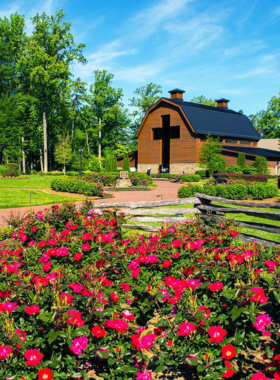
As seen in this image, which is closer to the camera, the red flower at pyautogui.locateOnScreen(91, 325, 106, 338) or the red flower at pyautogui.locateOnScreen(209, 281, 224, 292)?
the red flower at pyautogui.locateOnScreen(91, 325, 106, 338)

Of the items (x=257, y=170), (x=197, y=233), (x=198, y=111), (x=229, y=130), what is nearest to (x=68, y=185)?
(x=197, y=233)

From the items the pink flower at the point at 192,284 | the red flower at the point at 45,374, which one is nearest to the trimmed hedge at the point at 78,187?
the pink flower at the point at 192,284

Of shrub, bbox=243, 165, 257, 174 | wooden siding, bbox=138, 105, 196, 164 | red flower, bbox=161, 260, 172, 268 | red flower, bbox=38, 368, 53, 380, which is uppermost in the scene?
wooden siding, bbox=138, 105, 196, 164

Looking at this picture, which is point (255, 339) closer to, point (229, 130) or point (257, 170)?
point (257, 170)

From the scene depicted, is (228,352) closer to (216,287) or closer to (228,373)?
(228,373)

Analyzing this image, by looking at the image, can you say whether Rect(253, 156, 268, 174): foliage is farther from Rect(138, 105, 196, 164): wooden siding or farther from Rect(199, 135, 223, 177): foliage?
Rect(138, 105, 196, 164): wooden siding

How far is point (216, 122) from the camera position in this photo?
45688 millimetres

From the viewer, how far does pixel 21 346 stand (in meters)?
3.02

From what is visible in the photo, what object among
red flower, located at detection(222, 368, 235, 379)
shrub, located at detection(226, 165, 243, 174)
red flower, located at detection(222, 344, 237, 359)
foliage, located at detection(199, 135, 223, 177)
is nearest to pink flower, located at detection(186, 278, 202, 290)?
red flower, located at detection(222, 344, 237, 359)

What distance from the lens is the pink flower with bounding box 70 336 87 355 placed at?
287 cm

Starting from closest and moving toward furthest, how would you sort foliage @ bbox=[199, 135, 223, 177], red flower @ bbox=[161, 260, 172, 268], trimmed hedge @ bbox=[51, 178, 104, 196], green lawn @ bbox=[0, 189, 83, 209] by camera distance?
red flower @ bbox=[161, 260, 172, 268]
green lawn @ bbox=[0, 189, 83, 209]
trimmed hedge @ bbox=[51, 178, 104, 196]
foliage @ bbox=[199, 135, 223, 177]

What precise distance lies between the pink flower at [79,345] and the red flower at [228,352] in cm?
124

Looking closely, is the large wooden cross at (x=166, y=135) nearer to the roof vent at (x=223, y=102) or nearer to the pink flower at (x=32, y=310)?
the roof vent at (x=223, y=102)

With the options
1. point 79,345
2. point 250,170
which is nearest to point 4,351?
point 79,345
